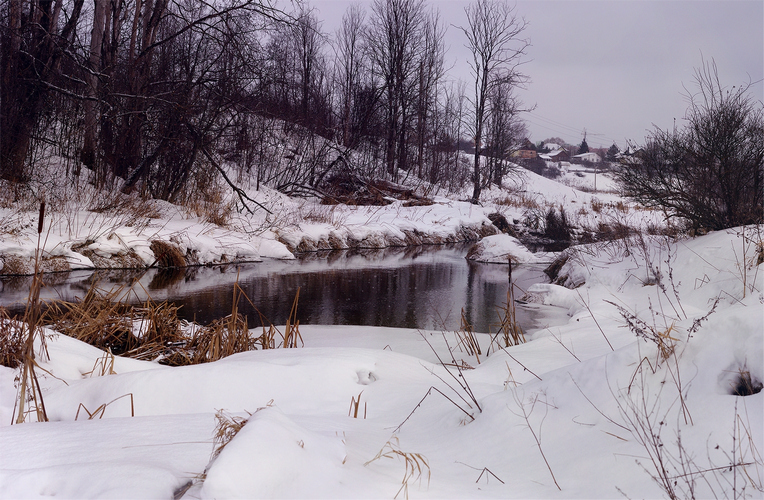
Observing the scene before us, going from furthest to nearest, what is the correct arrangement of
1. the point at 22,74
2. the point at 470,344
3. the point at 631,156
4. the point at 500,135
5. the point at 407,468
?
the point at 500,135 → the point at 22,74 → the point at 631,156 → the point at 470,344 → the point at 407,468

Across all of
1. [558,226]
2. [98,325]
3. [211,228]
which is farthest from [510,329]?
[558,226]

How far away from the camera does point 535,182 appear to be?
128ft

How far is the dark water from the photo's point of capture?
Answer: 682 centimetres

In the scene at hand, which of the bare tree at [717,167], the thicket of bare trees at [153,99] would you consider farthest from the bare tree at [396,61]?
the bare tree at [717,167]

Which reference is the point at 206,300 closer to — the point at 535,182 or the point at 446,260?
the point at 446,260

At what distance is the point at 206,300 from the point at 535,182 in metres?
35.2

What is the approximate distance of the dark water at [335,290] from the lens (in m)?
6.82

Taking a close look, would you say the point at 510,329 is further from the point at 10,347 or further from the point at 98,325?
the point at 10,347

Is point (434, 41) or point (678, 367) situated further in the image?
point (434, 41)

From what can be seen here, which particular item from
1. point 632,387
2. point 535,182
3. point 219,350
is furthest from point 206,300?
point 535,182

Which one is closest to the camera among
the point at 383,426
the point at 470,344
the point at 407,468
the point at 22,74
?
the point at 407,468

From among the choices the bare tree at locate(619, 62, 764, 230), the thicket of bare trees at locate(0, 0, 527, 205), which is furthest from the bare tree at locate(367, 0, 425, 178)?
the bare tree at locate(619, 62, 764, 230)

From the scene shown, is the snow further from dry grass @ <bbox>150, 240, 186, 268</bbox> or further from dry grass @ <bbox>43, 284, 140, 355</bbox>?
dry grass @ <bbox>150, 240, 186, 268</bbox>

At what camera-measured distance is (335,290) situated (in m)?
8.70
